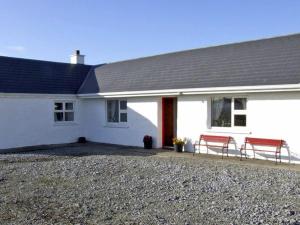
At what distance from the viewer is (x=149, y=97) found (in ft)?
62.7

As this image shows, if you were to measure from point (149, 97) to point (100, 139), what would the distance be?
15.4 ft

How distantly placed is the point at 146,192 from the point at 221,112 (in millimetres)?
8263

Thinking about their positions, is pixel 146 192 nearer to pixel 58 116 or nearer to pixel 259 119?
pixel 259 119

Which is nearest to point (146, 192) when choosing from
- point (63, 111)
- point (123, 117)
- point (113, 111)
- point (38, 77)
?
point (123, 117)

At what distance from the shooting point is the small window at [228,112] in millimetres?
15641

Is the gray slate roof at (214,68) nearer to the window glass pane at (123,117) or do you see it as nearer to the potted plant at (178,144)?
the window glass pane at (123,117)

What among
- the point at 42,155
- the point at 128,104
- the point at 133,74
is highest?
the point at 133,74

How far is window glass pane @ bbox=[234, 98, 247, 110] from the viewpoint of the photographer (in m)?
15.6

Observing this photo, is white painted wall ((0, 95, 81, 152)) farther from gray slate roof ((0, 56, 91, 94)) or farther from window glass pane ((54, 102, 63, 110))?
gray slate roof ((0, 56, 91, 94))

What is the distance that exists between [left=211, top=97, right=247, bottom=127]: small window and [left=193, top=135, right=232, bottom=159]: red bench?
29.3 inches

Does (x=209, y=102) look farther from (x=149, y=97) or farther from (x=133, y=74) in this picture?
(x=133, y=74)

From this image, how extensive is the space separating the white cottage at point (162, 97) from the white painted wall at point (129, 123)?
0.17 feet

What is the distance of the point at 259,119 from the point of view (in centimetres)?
1483

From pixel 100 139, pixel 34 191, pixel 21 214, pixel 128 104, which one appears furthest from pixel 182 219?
pixel 100 139
